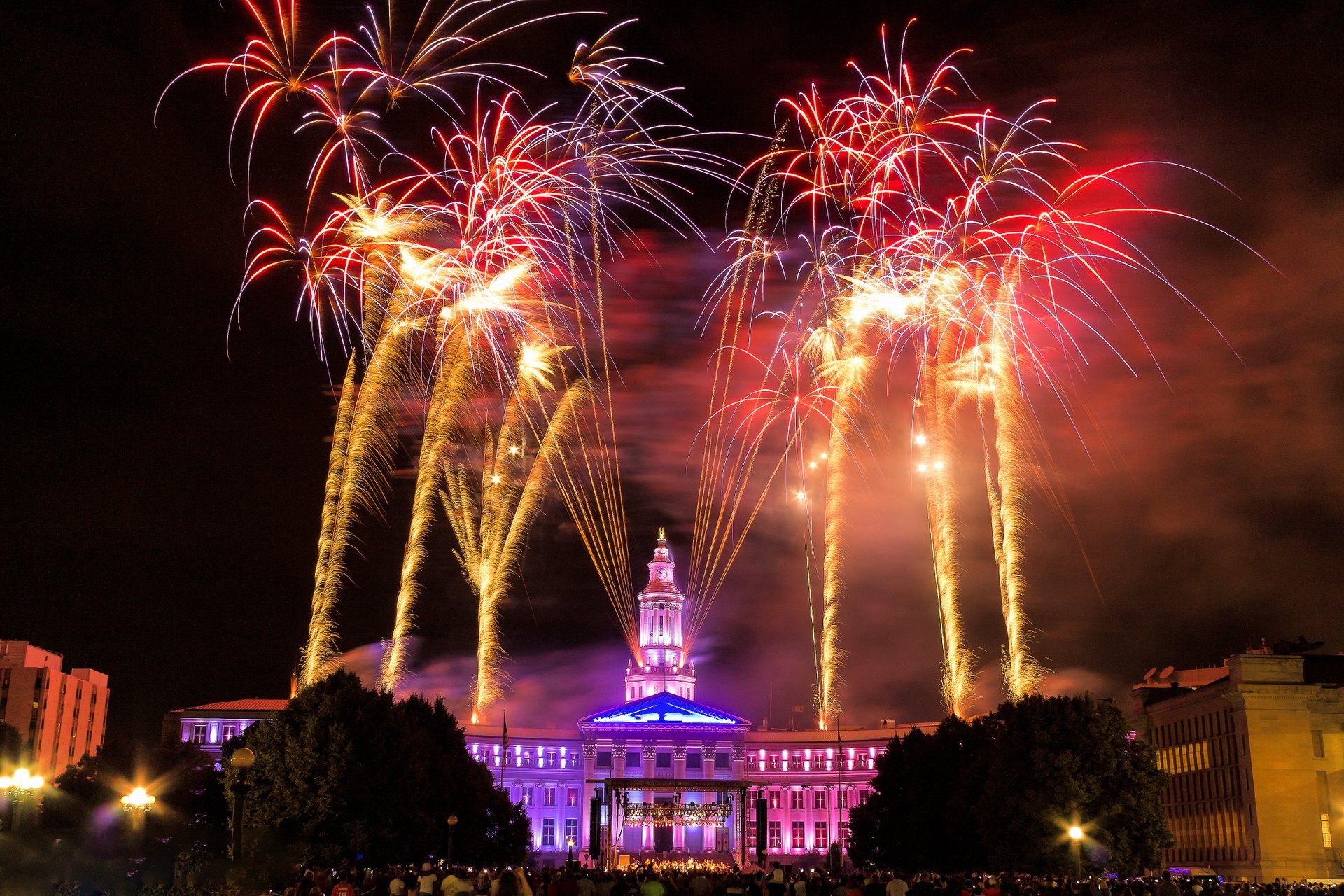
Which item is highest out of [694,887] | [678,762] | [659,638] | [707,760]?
[659,638]

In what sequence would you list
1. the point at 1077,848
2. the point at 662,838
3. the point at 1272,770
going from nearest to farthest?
1. the point at 1077,848
2. the point at 1272,770
3. the point at 662,838

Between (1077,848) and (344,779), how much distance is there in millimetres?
30292

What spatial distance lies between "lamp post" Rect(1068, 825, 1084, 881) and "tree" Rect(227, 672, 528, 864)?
2868cm

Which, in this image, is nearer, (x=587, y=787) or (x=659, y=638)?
(x=587, y=787)

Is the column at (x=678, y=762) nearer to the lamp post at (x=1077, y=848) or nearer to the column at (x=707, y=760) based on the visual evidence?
the column at (x=707, y=760)

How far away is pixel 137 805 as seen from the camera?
3678 cm

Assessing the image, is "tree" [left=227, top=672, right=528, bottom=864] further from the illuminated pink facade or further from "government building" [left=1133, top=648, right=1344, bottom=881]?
the illuminated pink facade

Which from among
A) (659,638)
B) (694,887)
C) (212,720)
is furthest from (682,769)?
(694,887)

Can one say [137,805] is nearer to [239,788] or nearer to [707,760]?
[239,788]

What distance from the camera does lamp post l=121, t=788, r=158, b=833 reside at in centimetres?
3562

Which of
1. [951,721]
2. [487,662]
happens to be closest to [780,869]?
[487,662]

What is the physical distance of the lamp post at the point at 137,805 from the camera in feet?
117

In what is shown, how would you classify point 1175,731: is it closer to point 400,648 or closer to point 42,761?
point 400,648

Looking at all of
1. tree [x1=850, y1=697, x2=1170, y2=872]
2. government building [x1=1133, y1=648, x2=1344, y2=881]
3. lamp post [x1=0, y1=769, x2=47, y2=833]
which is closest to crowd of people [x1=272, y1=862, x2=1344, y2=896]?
tree [x1=850, y1=697, x2=1170, y2=872]
